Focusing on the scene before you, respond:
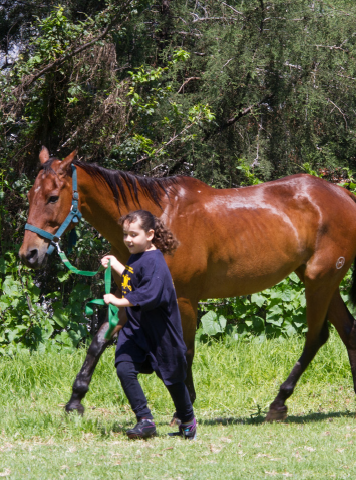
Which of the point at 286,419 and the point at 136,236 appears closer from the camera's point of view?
the point at 136,236

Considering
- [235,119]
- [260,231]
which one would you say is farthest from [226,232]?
[235,119]

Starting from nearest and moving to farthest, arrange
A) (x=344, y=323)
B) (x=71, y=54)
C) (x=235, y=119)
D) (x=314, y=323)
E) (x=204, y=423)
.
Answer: (x=204, y=423)
(x=314, y=323)
(x=344, y=323)
(x=71, y=54)
(x=235, y=119)

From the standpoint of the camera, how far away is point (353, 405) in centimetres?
521

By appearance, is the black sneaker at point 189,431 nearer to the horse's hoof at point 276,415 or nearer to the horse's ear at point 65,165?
the horse's hoof at point 276,415

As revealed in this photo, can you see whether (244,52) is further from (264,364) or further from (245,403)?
(245,403)

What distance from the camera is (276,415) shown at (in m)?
4.63

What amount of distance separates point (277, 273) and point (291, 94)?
3.48m

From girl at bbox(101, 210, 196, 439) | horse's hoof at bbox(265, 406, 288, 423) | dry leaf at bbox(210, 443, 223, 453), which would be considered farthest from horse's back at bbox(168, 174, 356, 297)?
dry leaf at bbox(210, 443, 223, 453)

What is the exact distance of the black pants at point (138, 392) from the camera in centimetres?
359

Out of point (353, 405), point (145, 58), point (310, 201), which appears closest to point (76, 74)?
point (145, 58)

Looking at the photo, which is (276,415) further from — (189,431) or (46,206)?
(46,206)

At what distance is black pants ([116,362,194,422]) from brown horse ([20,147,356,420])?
682 millimetres

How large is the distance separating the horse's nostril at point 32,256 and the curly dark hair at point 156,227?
0.63m

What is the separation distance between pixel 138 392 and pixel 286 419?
1.68 metres
